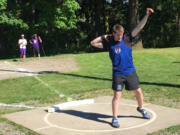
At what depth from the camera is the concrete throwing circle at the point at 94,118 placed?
5.70m

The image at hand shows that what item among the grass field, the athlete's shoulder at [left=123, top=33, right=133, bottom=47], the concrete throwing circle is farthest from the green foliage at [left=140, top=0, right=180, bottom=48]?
the athlete's shoulder at [left=123, top=33, right=133, bottom=47]

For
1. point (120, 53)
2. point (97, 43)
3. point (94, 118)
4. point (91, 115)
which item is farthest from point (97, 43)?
point (91, 115)

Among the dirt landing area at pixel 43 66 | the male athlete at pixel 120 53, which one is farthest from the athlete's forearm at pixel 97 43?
the dirt landing area at pixel 43 66

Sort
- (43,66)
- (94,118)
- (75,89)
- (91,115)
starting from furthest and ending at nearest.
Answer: (43,66) → (75,89) → (91,115) → (94,118)

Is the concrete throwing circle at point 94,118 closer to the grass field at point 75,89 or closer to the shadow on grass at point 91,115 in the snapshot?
the shadow on grass at point 91,115

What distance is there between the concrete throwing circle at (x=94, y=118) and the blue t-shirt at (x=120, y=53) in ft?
3.32

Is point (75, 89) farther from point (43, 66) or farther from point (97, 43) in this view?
point (43, 66)

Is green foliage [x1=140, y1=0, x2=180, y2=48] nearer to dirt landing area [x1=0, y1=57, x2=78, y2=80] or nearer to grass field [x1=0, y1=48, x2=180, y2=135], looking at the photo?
dirt landing area [x1=0, y1=57, x2=78, y2=80]

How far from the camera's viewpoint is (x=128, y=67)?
18.9ft

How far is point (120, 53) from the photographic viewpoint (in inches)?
220

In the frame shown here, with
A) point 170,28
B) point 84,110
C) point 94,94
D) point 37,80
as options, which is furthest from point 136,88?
point 170,28

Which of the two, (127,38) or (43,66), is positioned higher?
(127,38)

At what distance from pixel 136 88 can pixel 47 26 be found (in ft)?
72.4

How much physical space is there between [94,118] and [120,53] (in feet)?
5.34
